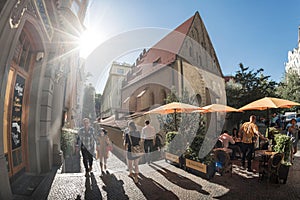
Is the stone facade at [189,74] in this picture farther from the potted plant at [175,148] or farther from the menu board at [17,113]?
the menu board at [17,113]

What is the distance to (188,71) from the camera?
67.1 feet

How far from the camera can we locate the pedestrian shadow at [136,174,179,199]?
502cm

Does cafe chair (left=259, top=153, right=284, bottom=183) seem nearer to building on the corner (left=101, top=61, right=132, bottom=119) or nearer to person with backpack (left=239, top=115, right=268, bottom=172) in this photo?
person with backpack (left=239, top=115, right=268, bottom=172)

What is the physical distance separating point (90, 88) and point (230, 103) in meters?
41.6

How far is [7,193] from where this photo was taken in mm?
4367

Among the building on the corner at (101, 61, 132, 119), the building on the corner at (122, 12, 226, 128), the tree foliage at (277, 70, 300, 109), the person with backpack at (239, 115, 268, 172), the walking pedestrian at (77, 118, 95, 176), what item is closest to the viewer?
the walking pedestrian at (77, 118, 95, 176)

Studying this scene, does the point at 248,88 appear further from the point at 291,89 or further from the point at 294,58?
the point at 294,58

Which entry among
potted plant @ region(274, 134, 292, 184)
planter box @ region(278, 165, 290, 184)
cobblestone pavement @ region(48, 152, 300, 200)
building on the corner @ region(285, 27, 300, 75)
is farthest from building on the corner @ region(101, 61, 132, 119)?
building on the corner @ region(285, 27, 300, 75)

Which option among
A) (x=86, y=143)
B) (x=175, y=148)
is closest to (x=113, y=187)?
(x=86, y=143)

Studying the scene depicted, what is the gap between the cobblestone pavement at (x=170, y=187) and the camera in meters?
5.01

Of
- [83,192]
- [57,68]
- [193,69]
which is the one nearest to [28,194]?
[83,192]

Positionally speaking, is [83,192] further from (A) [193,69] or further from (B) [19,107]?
(A) [193,69]

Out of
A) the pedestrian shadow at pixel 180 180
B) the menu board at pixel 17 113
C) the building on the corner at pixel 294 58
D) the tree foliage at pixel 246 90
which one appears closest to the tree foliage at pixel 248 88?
the tree foliage at pixel 246 90

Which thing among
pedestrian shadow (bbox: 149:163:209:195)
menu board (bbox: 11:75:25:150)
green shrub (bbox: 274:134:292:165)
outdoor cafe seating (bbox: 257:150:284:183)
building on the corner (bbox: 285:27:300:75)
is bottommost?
pedestrian shadow (bbox: 149:163:209:195)
